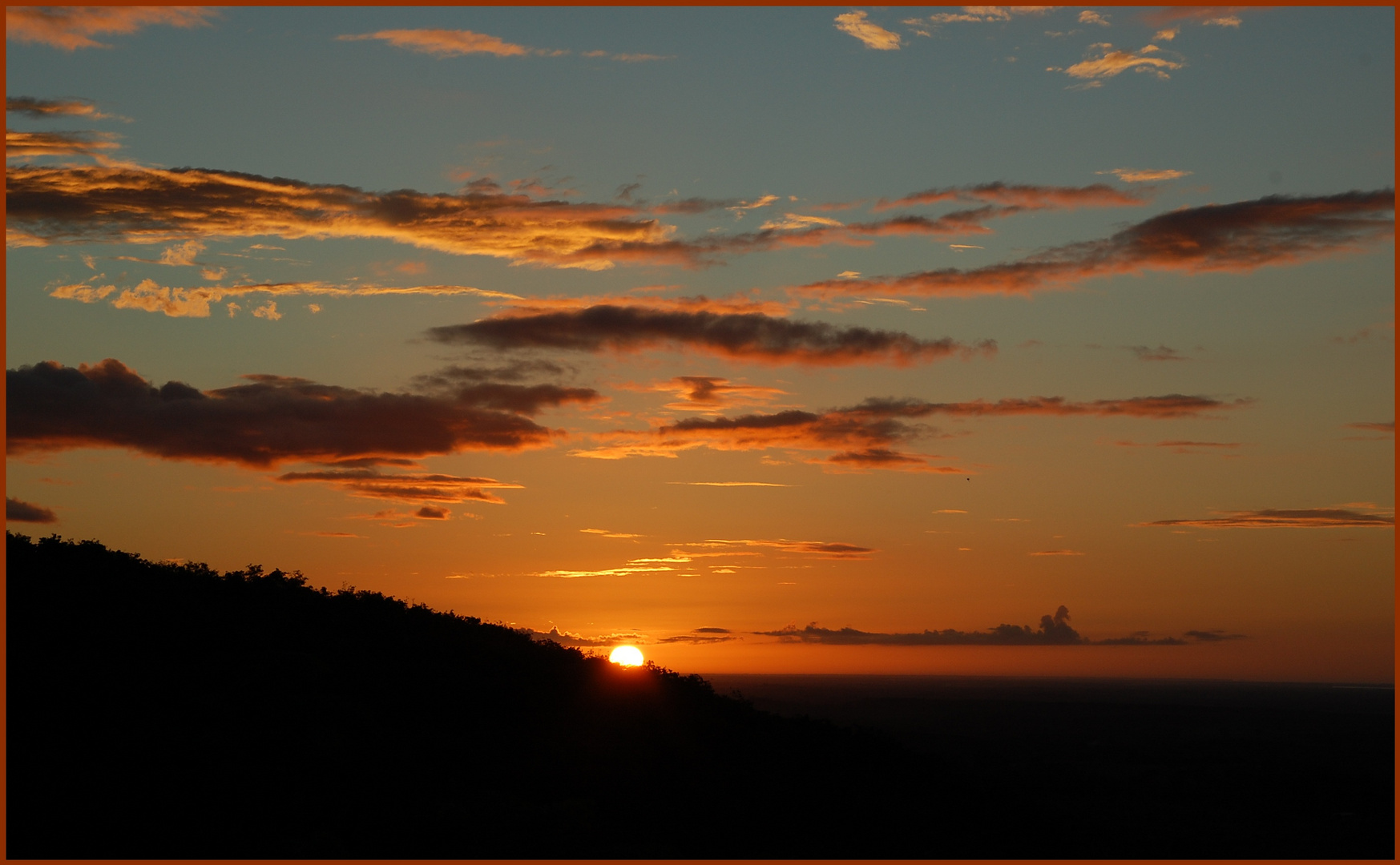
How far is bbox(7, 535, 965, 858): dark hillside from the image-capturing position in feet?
80.4

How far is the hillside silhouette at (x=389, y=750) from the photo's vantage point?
24656mm

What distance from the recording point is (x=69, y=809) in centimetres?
2323

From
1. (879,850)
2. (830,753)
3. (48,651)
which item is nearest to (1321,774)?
(830,753)

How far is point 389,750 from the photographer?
2906 cm

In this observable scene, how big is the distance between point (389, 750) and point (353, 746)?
103 centimetres

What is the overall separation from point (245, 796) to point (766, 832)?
14.5 m

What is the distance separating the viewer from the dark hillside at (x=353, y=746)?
965 inches

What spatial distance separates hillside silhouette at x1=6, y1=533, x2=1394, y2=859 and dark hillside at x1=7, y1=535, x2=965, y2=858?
0.26ft

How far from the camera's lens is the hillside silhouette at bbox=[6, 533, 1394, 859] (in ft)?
80.9

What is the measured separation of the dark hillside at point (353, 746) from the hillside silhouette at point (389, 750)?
8cm

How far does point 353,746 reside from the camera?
28.5 meters

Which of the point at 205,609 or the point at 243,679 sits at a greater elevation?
the point at 205,609

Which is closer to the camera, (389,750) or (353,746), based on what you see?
(353,746)

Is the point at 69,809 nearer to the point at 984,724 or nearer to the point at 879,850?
the point at 879,850
